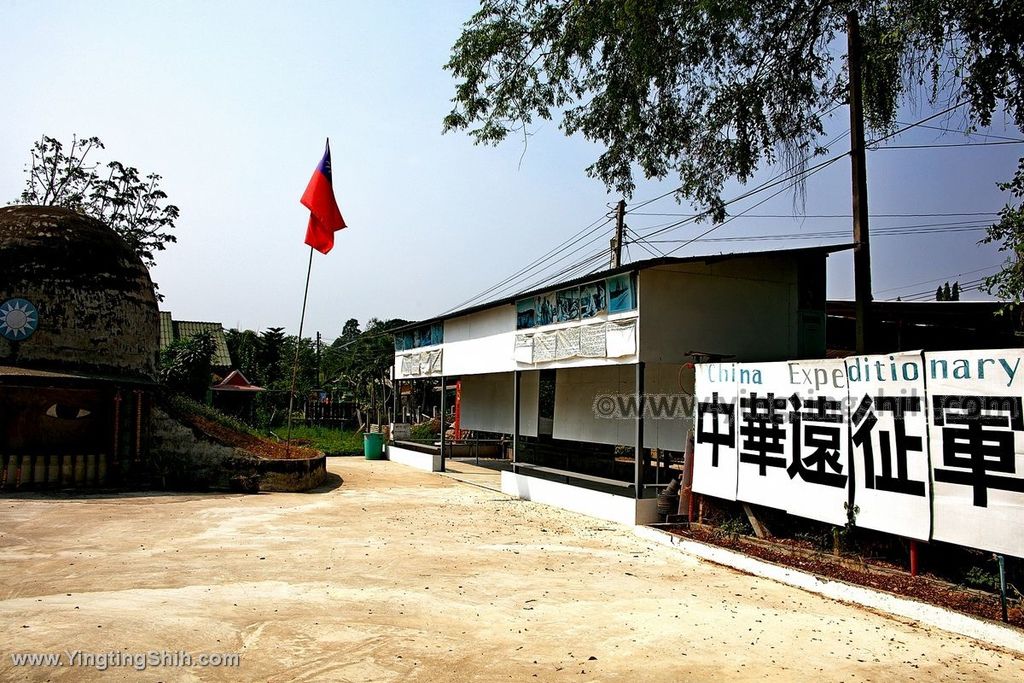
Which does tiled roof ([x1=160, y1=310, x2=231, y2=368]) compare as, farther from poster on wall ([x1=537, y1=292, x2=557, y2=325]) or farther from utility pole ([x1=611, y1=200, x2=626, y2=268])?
poster on wall ([x1=537, y1=292, x2=557, y2=325])

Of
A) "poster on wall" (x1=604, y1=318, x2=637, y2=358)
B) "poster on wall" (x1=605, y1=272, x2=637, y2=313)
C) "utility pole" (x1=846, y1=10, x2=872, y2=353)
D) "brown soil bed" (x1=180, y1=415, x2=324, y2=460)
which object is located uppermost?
"utility pole" (x1=846, y1=10, x2=872, y2=353)

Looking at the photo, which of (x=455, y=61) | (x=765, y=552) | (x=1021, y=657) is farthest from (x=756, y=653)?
(x=455, y=61)

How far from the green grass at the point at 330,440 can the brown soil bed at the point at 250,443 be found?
13.7 ft

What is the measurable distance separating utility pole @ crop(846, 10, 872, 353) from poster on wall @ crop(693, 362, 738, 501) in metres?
2.32

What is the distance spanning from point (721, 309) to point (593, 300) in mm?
2168

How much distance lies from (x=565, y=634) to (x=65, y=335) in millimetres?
12902

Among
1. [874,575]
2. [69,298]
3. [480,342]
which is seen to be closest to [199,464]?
[69,298]

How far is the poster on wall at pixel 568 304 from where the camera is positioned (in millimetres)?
13729

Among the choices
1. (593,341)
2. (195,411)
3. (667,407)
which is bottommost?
(195,411)

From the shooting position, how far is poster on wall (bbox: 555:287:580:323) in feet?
45.0

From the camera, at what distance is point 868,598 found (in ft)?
24.0

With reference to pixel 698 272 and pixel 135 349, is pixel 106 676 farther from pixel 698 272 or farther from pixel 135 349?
pixel 135 349

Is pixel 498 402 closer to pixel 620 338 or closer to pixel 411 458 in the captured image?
pixel 411 458

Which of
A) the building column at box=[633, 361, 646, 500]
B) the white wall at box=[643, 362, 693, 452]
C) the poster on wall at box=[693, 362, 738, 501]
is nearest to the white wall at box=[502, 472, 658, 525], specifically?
the building column at box=[633, 361, 646, 500]
